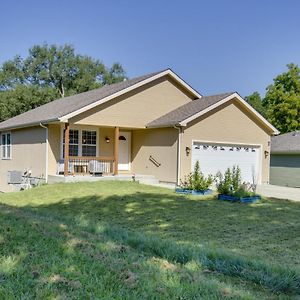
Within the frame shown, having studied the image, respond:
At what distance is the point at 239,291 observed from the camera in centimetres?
373

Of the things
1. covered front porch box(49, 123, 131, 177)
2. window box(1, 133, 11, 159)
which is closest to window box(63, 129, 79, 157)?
covered front porch box(49, 123, 131, 177)

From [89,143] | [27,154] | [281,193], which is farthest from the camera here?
[27,154]

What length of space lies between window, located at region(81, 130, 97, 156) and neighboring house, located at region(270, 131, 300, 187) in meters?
10.6

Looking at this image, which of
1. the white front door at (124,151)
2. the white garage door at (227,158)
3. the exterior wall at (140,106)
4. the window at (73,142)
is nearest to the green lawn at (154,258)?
the white garage door at (227,158)

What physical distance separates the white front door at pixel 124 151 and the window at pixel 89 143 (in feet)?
5.07

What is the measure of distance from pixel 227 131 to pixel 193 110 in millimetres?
2191

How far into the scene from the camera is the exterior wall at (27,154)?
732 inches

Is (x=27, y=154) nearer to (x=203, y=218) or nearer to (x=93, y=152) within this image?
(x=93, y=152)

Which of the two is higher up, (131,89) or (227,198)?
(131,89)

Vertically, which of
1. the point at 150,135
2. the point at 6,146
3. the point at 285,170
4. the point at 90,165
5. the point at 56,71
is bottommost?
the point at 285,170

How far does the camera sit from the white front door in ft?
66.3

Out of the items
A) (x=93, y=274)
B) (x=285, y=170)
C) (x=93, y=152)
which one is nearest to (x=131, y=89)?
(x=93, y=152)

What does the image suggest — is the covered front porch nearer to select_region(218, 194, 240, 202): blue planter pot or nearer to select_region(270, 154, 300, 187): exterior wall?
select_region(218, 194, 240, 202): blue planter pot

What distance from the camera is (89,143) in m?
19.3
